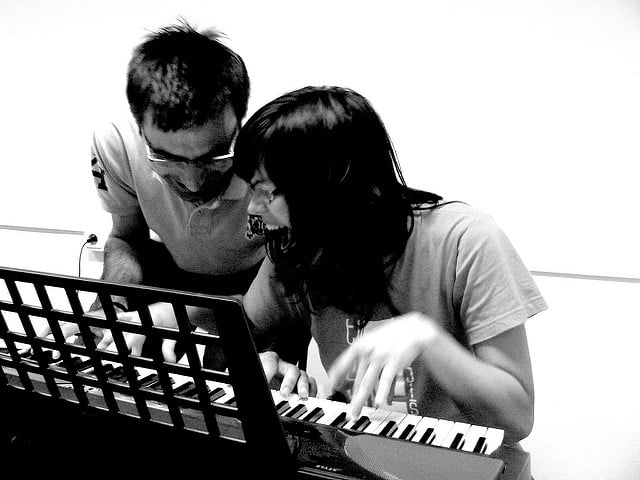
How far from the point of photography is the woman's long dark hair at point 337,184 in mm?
1069

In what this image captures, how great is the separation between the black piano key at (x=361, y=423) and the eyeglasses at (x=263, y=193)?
42cm

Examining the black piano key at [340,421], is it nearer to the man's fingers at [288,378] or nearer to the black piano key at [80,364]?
the man's fingers at [288,378]

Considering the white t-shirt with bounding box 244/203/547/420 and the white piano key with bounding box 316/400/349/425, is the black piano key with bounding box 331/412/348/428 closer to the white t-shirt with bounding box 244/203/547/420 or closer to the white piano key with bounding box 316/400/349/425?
the white piano key with bounding box 316/400/349/425

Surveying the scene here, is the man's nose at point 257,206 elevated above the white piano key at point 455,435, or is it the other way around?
the man's nose at point 257,206

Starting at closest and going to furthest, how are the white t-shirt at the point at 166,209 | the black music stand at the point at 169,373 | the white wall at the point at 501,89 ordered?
the black music stand at the point at 169,373
the white t-shirt at the point at 166,209
the white wall at the point at 501,89

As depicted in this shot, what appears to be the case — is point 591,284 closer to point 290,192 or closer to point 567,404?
point 567,404

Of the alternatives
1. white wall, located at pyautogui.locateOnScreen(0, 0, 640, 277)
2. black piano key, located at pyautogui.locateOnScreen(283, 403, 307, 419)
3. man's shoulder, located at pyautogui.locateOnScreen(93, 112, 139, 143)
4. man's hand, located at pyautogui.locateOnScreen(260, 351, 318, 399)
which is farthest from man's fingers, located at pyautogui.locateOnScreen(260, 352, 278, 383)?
white wall, located at pyautogui.locateOnScreen(0, 0, 640, 277)

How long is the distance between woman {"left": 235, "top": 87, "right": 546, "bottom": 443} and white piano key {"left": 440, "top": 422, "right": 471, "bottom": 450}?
114 mm

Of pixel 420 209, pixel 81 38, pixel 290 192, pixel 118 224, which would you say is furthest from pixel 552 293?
pixel 81 38

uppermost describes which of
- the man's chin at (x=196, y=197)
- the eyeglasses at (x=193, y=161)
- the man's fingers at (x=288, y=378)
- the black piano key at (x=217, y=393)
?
the eyeglasses at (x=193, y=161)

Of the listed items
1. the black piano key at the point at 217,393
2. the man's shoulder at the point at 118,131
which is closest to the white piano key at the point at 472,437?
the black piano key at the point at 217,393

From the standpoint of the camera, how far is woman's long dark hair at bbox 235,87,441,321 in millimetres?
1069

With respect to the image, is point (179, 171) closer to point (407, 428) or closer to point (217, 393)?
point (217, 393)

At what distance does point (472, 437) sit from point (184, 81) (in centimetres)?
90
